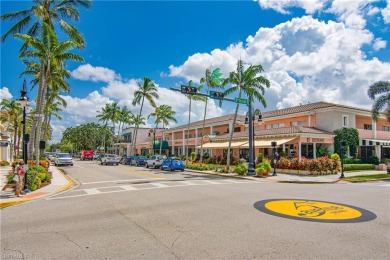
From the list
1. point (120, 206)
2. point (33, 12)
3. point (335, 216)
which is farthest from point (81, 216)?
point (33, 12)

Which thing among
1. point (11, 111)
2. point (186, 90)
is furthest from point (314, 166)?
point (11, 111)

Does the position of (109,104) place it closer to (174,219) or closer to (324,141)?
(324,141)

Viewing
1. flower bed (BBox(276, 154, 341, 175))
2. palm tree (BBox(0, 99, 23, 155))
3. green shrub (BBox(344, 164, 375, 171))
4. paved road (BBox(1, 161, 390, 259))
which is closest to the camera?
paved road (BBox(1, 161, 390, 259))

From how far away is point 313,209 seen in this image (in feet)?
31.3

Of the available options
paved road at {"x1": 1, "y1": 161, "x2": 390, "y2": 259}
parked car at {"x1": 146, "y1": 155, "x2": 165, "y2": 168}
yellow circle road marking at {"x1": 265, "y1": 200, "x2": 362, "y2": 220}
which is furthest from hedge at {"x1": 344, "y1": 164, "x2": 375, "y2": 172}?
parked car at {"x1": 146, "y1": 155, "x2": 165, "y2": 168}

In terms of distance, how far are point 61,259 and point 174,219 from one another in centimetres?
343

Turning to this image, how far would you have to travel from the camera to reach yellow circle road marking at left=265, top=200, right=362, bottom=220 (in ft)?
27.8

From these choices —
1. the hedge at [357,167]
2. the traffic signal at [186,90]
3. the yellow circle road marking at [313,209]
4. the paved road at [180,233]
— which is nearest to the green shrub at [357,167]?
the hedge at [357,167]

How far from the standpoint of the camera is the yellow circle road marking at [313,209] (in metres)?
8.46

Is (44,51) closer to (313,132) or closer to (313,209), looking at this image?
(313,209)

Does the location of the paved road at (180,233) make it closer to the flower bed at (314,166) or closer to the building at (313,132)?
the flower bed at (314,166)

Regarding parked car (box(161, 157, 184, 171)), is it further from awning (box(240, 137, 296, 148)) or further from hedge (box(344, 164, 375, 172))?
hedge (box(344, 164, 375, 172))

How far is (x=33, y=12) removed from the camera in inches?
788

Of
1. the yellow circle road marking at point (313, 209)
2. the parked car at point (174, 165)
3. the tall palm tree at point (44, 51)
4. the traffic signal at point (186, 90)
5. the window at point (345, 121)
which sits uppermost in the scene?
the tall palm tree at point (44, 51)
